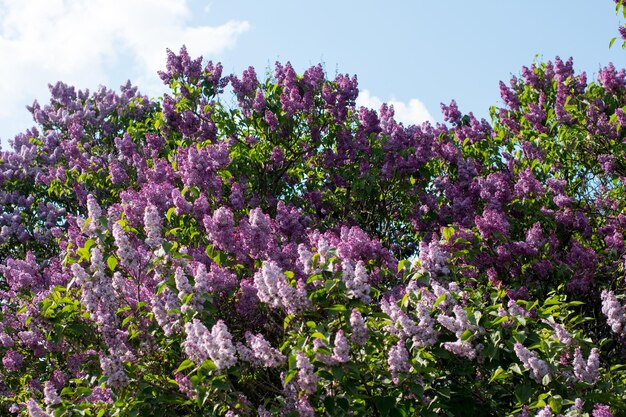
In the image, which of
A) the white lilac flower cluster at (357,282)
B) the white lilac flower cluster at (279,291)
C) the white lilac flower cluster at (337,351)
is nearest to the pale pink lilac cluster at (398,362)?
the white lilac flower cluster at (337,351)

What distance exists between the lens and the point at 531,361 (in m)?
4.84

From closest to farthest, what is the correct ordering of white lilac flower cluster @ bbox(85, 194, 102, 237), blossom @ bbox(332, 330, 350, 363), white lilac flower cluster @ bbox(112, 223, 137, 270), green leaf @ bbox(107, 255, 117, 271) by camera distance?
1. blossom @ bbox(332, 330, 350, 363)
2. white lilac flower cluster @ bbox(112, 223, 137, 270)
3. green leaf @ bbox(107, 255, 117, 271)
4. white lilac flower cluster @ bbox(85, 194, 102, 237)

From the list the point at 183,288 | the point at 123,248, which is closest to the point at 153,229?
the point at 123,248

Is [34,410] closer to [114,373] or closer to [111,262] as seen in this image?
[114,373]

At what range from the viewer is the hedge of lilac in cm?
516

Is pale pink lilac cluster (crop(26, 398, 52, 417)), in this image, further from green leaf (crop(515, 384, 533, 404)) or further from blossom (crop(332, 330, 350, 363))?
green leaf (crop(515, 384, 533, 404))

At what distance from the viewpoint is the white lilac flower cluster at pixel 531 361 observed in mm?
4836

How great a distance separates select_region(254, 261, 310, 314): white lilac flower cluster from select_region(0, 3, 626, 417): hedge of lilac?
15 millimetres

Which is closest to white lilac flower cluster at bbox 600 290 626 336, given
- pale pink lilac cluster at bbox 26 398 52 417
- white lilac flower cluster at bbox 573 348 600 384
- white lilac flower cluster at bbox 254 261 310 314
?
white lilac flower cluster at bbox 573 348 600 384

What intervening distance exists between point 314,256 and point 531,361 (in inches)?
63.9

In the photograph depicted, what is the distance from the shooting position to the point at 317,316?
211 inches

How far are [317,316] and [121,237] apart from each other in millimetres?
1646

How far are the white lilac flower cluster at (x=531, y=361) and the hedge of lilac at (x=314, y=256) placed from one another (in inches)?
0.7

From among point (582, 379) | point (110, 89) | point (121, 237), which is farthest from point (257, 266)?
point (110, 89)
